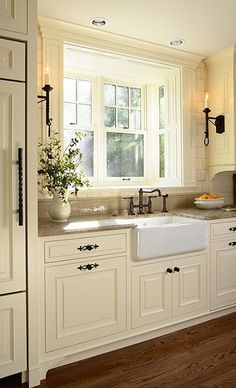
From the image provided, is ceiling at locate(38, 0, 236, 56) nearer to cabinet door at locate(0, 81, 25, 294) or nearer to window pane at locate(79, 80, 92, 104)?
window pane at locate(79, 80, 92, 104)

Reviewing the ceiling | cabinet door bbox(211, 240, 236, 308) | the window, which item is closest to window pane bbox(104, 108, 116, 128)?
the window

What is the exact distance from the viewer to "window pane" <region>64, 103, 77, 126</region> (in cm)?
311

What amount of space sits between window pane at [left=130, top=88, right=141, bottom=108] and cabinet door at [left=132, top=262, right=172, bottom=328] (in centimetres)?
186

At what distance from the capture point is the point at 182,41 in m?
3.02

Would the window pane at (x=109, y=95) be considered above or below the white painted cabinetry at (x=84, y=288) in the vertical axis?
above

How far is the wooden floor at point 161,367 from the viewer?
6.38 feet

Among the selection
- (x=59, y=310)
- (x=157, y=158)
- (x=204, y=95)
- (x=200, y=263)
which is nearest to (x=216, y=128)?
(x=204, y=95)

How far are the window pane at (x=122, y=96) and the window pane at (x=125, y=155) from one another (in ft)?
1.12

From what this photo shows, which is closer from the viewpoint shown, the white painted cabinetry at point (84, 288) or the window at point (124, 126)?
the white painted cabinetry at point (84, 288)

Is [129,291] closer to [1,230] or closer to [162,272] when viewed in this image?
[162,272]

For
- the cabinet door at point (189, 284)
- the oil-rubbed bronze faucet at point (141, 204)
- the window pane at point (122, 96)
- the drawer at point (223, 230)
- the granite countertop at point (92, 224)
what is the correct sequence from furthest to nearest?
1. the window pane at point (122, 96)
2. the oil-rubbed bronze faucet at point (141, 204)
3. the drawer at point (223, 230)
4. the cabinet door at point (189, 284)
5. the granite countertop at point (92, 224)

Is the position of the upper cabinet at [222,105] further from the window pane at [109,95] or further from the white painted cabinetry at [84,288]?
the white painted cabinetry at [84,288]

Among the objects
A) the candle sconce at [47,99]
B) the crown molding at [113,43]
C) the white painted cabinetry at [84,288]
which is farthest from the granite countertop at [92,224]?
the crown molding at [113,43]

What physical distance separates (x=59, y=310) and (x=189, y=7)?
2343mm
